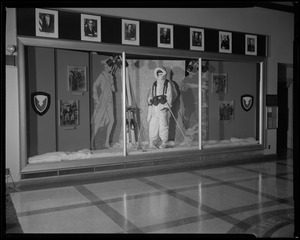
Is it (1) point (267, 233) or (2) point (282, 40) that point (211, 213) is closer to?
(1) point (267, 233)

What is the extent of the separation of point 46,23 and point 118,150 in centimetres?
262

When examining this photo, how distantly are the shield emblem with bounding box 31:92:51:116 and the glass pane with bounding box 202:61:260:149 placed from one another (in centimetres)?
344

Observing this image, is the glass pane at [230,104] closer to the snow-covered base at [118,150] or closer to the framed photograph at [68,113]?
the snow-covered base at [118,150]

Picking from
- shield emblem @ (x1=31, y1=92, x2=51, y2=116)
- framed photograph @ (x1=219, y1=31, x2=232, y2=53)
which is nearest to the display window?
shield emblem @ (x1=31, y1=92, x2=51, y2=116)

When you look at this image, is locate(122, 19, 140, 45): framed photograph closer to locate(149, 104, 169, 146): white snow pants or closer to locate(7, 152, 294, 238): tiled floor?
locate(149, 104, 169, 146): white snow pants

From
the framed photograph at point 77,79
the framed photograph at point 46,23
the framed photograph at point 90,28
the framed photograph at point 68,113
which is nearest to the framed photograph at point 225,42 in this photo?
the framed photograph at point 90,28

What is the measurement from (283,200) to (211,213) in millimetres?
1179

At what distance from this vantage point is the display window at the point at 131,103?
5.45 metres

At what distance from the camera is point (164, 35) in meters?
6.23

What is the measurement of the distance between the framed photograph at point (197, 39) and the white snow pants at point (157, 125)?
4.77 ft

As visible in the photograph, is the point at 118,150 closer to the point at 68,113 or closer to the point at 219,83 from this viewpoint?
the point at 68,113

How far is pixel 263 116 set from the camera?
7.63 meters

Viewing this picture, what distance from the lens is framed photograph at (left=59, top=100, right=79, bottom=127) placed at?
5695mm

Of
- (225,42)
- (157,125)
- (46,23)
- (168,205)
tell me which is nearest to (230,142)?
(157,125)
